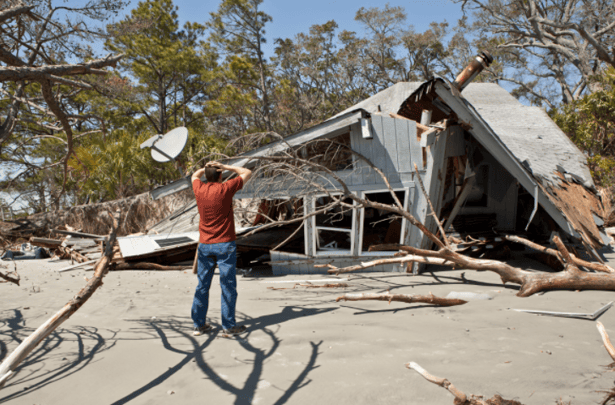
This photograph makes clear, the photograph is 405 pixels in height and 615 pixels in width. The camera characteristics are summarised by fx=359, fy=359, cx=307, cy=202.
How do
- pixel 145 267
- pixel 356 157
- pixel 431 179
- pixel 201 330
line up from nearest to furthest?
1. pixel 201 330
2. pixel 431 179
3. pixel 356 157
4. pixel 145 267

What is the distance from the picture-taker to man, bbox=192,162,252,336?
13.6ft

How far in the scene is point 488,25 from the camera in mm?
26094

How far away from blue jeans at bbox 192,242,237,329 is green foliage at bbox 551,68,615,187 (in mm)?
15690

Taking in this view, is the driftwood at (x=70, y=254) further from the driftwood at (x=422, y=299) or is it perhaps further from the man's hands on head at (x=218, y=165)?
the driftwood at (x=422, y=299)

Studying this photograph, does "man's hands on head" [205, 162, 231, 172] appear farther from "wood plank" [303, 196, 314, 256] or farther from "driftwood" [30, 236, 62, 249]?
"driftwood" [30, 236, 62, 249]

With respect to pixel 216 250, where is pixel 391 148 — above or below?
above

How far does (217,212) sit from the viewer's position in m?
4.34

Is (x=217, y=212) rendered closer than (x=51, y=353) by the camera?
No

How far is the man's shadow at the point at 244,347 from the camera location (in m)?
Result: 2.78

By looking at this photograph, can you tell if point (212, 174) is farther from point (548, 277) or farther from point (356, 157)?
point (548, 277)

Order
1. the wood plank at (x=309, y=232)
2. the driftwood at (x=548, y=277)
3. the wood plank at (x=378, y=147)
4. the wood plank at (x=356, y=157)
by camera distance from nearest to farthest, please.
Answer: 1. the driftwood at (x=548, y=277)
2. the wood plank at (x=378, y=147)
3. the wood plank at (x=356, y=157)
4. the wood plank at (x=309, y=232)

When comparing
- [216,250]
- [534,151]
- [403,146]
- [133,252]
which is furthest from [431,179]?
[133,252]

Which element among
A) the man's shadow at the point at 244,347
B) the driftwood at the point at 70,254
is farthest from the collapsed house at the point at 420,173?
the driftwood at the point at 70,254

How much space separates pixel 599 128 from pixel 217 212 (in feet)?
58.6
